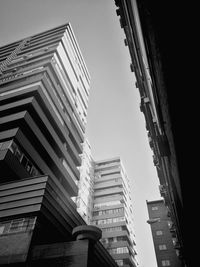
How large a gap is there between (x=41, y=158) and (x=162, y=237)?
119ft

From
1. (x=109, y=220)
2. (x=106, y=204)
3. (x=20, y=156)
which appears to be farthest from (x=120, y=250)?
(x=20, y=156)

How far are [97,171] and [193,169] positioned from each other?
193 feet

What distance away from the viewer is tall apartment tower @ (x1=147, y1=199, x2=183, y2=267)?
40.7m

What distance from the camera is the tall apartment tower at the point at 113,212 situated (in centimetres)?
4300

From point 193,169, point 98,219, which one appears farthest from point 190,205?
point 98,219

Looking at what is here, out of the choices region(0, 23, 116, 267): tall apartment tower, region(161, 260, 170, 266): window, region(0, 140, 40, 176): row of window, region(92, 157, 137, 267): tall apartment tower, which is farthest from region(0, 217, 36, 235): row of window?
region(161, 260, 170, 266): window

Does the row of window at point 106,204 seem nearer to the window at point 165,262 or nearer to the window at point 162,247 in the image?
the window at point 162,247

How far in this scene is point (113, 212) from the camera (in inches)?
1994

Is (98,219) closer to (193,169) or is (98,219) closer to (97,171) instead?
(97,171)

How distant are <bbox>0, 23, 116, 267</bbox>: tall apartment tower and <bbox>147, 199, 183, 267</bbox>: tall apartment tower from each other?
25018mm

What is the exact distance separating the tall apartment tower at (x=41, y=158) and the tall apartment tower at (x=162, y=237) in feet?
82.1

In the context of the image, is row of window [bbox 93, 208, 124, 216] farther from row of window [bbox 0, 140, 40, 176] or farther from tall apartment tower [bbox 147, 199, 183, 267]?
row of window [bbox 0, 140, 40, 176]

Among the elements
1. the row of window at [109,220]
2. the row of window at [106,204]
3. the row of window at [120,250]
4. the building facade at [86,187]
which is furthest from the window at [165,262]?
the building facade at [86,187]

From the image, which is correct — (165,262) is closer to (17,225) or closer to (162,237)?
(162,237)
